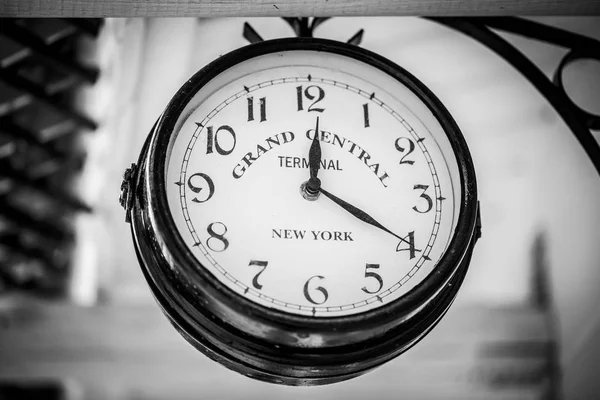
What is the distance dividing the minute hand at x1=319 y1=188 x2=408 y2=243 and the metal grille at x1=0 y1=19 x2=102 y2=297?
0.99 metres

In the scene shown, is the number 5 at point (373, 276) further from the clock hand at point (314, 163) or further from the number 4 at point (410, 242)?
the clock hand at point (314, 163)

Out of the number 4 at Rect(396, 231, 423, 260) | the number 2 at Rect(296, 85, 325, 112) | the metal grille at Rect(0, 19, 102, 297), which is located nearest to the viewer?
the number 4 at Rect(396, 231, 423, 260)

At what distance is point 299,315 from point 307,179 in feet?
0.90

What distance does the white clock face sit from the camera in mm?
1284

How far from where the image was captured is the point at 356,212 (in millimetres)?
1365

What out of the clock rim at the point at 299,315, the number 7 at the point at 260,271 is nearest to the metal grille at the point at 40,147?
the clock rim at the point at 299,315

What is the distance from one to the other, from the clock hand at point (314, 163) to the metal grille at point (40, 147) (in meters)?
0.91

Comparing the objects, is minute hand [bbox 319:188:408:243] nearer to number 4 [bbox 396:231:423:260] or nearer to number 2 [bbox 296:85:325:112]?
number 4 [bbox 396:231:423:260]

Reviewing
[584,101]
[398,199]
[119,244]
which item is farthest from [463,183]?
[119,244]

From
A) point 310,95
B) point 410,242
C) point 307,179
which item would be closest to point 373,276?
point 410,242

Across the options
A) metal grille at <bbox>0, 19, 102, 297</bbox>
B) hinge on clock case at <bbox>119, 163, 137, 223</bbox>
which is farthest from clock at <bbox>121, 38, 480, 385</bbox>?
metal grille at <bbox>0, 19, 102, 297</bbox>

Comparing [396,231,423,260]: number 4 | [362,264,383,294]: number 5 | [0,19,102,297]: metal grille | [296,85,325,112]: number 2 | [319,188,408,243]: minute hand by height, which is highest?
[0,19,102,297]: metal grille

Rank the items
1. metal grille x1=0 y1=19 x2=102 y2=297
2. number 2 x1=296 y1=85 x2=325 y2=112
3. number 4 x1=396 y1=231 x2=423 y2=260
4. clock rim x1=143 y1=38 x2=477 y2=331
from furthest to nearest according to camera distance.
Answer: metal grille x1=0 y1=19 x2=102 y2=297 → number 2 x1=296 y1=85 x2=325 y2=112 → number 4 x1=396 y1=231 x2=423 y2=260 → clock rim x1=143 y1=38 x2=477 y2=331

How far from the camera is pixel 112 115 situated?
2.45 m
